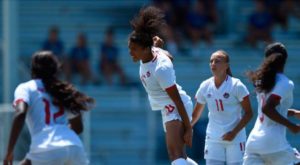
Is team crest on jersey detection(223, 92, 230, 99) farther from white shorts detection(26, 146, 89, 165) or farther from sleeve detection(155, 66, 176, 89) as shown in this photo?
white shorts detection(26, 146, 89, 165)

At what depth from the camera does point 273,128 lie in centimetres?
1133

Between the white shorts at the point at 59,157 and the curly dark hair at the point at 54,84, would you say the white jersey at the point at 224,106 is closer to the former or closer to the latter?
the curly dark hair at the point at 54,84

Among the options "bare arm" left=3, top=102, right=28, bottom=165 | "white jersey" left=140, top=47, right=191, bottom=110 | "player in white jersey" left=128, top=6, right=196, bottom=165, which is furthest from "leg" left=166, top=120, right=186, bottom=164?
"bare arm" left=3, top=102, right=28, bottom=165

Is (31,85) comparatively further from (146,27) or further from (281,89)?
(281,89)

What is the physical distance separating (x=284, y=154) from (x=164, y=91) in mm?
1342

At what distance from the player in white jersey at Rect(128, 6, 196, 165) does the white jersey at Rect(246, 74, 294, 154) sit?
66cm

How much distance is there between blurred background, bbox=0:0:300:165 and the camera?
19.4m

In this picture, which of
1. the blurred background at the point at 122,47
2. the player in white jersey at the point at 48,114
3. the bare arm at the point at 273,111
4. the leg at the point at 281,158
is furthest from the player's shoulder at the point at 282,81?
the blurred background at the point at 122,47

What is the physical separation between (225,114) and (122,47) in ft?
36.1

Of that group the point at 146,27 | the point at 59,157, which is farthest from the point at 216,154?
the point at 59,157

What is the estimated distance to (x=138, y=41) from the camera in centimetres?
1127

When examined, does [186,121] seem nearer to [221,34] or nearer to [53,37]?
[53,37]

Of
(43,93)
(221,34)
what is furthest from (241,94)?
(221,34)

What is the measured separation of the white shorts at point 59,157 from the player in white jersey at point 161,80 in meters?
1.14
